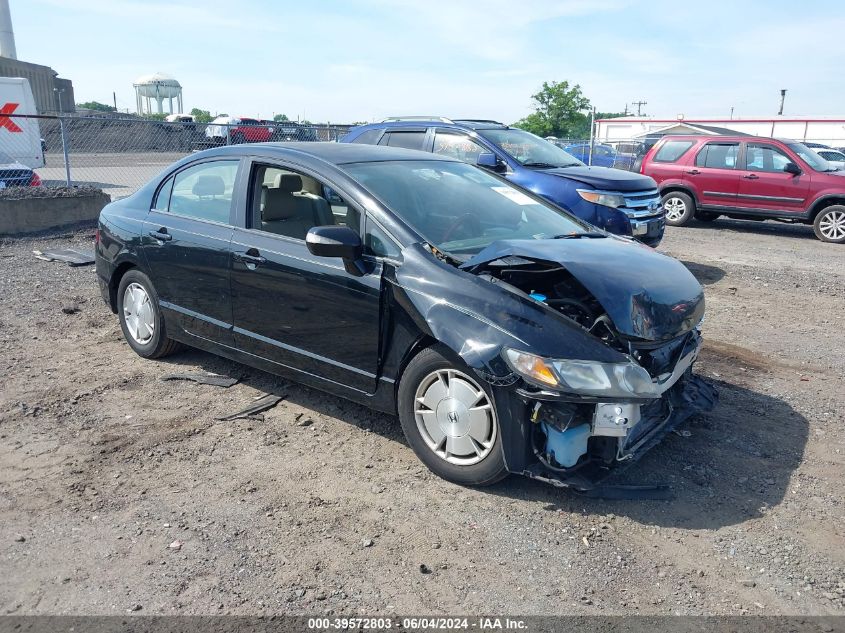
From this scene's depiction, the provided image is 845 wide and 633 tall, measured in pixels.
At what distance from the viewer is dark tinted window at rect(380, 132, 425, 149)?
9.87 m

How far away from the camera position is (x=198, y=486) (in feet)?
12.7

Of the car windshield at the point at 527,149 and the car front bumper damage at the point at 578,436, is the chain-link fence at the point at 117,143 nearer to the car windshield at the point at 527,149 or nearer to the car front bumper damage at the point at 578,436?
the car windshield at the point at 527,149

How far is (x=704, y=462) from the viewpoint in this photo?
4.14 m

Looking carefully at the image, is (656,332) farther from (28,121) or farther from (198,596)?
(28,121)

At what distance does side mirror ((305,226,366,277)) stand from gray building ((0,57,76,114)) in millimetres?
50487

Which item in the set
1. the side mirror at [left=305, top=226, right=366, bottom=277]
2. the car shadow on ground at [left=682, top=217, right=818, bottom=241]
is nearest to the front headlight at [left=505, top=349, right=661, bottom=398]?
the side mirror at [left=305, top=226, right=366, bottom=277]

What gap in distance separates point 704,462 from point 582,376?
1274mm

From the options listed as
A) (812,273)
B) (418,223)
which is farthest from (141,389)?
(812,273)

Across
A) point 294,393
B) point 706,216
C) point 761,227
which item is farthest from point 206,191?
point 761,227

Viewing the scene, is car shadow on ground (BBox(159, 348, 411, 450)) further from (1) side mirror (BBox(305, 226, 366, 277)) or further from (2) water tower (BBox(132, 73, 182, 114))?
(2) water tower (BBox(132, 73, 182, 114))

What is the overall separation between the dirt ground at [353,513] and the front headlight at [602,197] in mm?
3718

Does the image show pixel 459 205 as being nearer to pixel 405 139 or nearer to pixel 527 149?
pixel 405 139

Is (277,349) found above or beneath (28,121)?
beneath

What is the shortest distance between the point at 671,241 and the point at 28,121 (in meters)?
17.5
